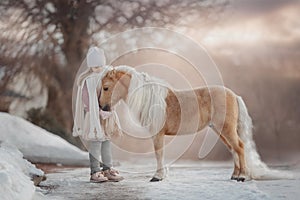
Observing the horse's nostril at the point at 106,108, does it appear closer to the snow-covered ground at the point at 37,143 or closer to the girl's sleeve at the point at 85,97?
the girl's sleeve at the point at 85,97

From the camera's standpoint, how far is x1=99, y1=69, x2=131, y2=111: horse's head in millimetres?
2645

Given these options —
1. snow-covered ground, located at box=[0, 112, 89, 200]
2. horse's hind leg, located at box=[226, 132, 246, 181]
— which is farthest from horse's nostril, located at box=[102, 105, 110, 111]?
snow-covered ground, located at box=[0, 112, 89, 200]

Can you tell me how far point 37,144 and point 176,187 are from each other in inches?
68.0

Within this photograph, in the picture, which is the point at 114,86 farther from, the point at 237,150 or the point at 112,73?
the point at 237,150

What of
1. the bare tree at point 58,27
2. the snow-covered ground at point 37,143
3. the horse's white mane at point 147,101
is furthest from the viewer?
the bare tree at point 58,27

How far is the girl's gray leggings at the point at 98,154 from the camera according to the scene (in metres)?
2.79

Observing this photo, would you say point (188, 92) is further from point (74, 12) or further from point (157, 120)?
point (74, 12)

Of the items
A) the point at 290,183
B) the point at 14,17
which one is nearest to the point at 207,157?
the point at 290,183

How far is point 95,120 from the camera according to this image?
2.76m

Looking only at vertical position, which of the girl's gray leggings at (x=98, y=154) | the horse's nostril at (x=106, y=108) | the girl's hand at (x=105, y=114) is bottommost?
the girl's gray leggings at (x=98, y=154)

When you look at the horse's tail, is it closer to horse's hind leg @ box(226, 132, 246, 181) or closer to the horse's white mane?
horse's hind leg @ box(226, 132, 246, 181)

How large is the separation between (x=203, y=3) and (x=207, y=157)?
1295 millimetres

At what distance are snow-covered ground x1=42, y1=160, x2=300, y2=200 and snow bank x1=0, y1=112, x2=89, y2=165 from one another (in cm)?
72

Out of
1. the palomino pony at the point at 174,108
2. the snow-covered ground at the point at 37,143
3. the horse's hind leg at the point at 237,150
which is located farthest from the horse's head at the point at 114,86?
the snow-covered ground at the point at 37,143
